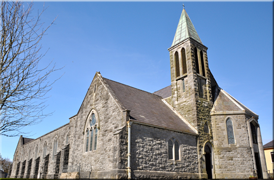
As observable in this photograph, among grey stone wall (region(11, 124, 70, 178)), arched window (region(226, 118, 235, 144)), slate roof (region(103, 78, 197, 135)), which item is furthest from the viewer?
grey stone wall (region(11, 124, 70, 178))

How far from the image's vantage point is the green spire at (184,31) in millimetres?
26100

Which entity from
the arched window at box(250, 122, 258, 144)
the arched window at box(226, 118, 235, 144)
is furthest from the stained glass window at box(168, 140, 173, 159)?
the arched window at box(250, 122, 258, 144)

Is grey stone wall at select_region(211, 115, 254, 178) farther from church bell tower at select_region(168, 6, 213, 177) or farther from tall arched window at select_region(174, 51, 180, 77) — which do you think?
tall arched window at select_region(174, 51, 180, 77)

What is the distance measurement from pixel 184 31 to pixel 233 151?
1460cm

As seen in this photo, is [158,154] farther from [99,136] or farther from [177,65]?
[177,65]

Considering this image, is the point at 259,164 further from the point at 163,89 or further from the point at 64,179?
the point at 64,179

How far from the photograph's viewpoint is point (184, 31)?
2659 cm

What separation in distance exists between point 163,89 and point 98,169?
1622 cm

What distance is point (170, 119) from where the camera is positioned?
21125mm

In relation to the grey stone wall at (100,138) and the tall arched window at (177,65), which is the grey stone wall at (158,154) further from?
the tall arched window at (177,65)

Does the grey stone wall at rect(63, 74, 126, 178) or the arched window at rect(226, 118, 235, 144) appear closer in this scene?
the grey stone wall at rect(63, 74, 126, 178)

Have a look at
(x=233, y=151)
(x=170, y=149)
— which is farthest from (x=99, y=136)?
(x=233, y=151)

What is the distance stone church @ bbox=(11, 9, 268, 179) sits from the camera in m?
16.6

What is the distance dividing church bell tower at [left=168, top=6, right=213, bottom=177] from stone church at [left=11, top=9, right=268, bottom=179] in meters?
0.09
